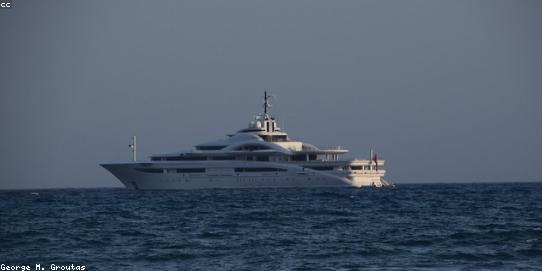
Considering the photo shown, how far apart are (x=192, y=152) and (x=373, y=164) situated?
17806mm

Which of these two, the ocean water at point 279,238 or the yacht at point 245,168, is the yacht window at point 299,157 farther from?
the ocean water at point 279,238

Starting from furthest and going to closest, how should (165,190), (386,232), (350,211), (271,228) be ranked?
(165,190), (350,211), (271,228), (386,232)

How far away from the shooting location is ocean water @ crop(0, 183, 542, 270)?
30.5m

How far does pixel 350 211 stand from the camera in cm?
5350

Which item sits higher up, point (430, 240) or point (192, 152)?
point (192, 152)

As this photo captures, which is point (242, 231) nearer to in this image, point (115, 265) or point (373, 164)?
point (115, 265)

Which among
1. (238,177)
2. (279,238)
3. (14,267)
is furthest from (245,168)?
(14,267)

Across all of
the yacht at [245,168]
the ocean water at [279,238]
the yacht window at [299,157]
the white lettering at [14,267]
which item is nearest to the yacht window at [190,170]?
the yacht at [245,168]

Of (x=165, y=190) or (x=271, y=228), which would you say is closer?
(x=271, y=228)

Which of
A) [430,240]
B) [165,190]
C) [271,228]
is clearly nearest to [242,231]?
[271,228]

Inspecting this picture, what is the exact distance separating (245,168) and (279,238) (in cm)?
6059

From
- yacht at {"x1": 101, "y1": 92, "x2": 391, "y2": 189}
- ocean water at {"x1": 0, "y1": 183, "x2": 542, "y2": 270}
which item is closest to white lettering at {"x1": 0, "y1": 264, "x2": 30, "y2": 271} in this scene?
ocean water at {"x1": 0, "y1": 183, "x2": 542, "y2": 270}

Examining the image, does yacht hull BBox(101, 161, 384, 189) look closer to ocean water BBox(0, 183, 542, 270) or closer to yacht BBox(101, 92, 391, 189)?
yacht BBox(101, 92, 391, 189)

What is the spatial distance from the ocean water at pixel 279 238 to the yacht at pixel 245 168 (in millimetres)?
40804
